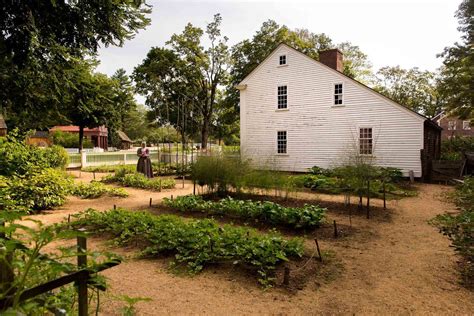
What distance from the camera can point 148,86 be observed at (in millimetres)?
33281

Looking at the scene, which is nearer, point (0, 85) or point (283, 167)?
point (0, 85)

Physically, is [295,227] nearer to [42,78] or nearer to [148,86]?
[42,78]

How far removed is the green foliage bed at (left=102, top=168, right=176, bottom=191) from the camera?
43.7ft

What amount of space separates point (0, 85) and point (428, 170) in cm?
1773

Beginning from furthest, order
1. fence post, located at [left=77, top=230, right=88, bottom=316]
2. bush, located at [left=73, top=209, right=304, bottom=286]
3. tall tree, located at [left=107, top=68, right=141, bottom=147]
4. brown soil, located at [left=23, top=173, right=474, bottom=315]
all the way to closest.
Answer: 1. tall tree, located at [left=107, top=68, right=141, bottom=147]
2. bush, located at [left=73, top=209, right=304, bottom=286]
3. brown soil, located at [left=23, top=173, right=474, bottom=315]
4. fence post, located at [left=77, top=230, right=88, bottom=316]

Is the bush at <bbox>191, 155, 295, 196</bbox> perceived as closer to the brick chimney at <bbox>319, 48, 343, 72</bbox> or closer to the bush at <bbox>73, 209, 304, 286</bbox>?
the bush at <bbox>73, 209, 304, 286</bbox>

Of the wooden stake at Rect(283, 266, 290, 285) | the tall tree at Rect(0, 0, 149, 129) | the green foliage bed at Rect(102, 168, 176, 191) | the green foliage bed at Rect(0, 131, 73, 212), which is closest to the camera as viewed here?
the wooden stake at Rect(283, 266, 290, 285)

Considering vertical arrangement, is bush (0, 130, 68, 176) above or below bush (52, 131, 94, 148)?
below

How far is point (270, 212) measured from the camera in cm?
705

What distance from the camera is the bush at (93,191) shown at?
11141 mm

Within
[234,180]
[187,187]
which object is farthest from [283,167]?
[234,180]

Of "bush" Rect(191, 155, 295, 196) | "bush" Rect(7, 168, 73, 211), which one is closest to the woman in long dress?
"bush" Rect(7, 168, 73, 211)

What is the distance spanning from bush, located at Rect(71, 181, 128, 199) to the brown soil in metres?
5.48

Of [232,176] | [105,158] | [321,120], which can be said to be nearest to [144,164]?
[232,176]
